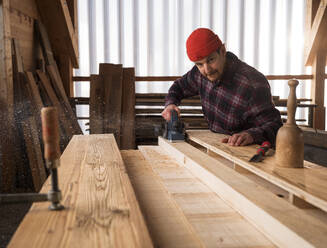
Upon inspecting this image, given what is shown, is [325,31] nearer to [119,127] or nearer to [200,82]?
[200,82]

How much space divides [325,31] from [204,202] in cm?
465

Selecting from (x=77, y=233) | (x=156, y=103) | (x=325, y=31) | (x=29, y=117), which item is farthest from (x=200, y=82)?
(x=325, y=31)

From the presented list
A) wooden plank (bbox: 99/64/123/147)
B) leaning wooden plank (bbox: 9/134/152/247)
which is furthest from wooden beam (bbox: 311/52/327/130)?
leaning wooden plank (bbox: 9/134/152/247)

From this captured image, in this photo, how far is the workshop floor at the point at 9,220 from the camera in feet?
9.54

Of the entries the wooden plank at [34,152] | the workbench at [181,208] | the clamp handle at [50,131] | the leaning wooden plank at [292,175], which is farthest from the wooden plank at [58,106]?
the clamp handle at [50,131]

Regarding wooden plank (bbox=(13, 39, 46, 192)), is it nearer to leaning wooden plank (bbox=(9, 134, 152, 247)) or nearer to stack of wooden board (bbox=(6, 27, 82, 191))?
stack of wooden board (bbox=(6, 27, 82, 191))

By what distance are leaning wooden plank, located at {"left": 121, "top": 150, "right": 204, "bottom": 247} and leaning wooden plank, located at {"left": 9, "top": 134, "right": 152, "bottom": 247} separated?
0.12 metres

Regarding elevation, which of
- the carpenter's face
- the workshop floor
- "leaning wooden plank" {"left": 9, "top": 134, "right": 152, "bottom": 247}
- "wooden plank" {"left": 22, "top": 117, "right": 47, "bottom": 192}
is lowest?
the workshop floor

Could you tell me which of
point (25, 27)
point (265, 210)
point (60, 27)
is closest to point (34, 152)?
point (25, 27)

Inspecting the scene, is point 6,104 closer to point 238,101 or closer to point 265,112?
point 238,101

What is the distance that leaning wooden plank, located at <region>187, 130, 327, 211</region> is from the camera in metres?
1.11

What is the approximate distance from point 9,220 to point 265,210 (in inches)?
116

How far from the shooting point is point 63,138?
436 cm

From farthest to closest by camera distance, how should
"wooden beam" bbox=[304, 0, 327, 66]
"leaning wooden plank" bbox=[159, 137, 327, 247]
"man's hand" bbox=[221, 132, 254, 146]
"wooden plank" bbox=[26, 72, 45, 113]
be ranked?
"wooden beam" bbox=[304, 0, 327, 66] → "wooden plank" bbox=[26, 72, 45, 113] → "man's hand" bbox=[221, 132, 254, 146] → "leaning wooden plank" bbox=[159, 137, 327, 247]
